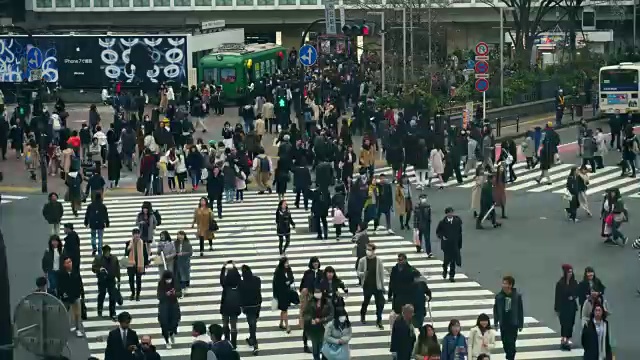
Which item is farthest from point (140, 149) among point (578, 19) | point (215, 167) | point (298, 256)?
point (578, 19)

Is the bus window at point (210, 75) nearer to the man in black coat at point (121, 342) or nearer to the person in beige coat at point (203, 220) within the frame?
the person in beige coat at point (203, 220)

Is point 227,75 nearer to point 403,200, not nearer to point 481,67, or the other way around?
point 481,67

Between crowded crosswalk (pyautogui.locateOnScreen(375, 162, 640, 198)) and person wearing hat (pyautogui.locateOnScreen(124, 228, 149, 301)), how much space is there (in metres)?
12.9

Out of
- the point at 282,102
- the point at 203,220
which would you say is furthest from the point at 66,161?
the point at 282,102

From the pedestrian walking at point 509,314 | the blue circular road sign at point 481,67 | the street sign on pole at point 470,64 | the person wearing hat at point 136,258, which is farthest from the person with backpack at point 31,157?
the street sign on pole at point 470,64

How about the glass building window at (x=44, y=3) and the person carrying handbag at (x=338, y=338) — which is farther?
the glass building window at (x=44, y=3)

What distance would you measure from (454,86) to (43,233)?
25.9m

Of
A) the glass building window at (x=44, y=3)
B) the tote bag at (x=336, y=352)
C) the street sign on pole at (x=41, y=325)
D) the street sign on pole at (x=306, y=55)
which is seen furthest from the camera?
the glass building window at (x=44, y=3)

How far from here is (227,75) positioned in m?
62.1

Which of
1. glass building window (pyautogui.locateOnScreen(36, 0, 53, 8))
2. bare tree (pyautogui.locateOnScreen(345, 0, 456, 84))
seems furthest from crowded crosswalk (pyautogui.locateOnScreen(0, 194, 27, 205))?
glass building window (pyautogui.locateOnScreen(36, 0, 53, 8))

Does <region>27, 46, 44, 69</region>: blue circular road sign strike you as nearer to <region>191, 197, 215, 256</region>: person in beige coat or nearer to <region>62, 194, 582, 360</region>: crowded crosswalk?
<region>62, 194, 582, 360</region>: crowded crosswalk

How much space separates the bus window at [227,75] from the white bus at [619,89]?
613 inches

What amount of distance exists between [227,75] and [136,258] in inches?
1425

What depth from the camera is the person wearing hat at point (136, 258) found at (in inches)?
1031
